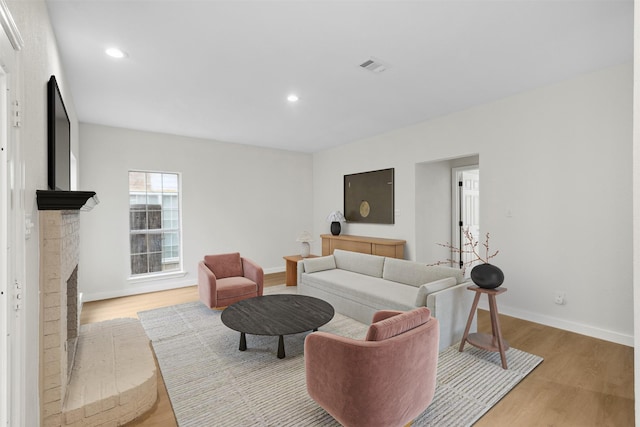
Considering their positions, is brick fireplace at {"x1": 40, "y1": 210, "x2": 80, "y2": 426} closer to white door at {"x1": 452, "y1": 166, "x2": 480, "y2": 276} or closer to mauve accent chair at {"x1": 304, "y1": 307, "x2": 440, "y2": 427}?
mauve accent chair at {"x1": 304, "y1": 307, "x2": 440, "y2": 427}

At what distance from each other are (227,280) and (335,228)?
247cm

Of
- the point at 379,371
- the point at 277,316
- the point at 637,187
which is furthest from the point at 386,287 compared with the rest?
the point at 637,187

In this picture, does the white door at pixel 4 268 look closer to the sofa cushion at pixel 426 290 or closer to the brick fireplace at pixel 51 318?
the brick fireplace at pixel 51 318

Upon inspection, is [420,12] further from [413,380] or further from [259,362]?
[259,362]

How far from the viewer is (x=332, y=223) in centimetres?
611

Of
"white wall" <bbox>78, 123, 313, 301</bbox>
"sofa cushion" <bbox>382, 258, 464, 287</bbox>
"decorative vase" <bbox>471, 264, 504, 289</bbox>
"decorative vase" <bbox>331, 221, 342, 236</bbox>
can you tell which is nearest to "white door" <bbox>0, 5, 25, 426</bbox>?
"decorative vase" <bbox>471, 264, 504, 289</bbox>

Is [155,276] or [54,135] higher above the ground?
[54,135]

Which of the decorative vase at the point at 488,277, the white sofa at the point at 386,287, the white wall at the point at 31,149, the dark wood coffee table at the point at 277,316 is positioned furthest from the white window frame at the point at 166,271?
the decorative vase at the point at 488,277

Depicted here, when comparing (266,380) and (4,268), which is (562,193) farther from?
(4,268)

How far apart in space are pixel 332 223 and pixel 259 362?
3.64 metres

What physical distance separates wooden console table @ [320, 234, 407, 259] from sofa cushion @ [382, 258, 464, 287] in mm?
747

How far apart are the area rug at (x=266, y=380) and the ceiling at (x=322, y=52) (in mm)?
2729

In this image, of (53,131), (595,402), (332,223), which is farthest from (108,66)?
(595,402)

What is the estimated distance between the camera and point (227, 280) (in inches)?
169
